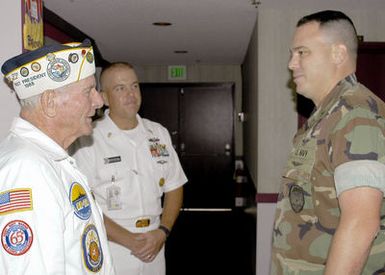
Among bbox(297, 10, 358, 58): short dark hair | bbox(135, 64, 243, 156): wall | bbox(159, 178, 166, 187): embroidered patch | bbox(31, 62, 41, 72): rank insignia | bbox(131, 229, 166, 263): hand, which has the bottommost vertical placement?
bbox(131, 229, 166, 263): hand

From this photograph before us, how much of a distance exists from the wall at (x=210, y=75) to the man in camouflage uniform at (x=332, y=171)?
530cm

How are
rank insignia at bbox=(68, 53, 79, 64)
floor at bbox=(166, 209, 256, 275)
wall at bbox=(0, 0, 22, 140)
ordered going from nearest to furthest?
rank insignia at bbox=(68, 53, 79, 64)
wall at bbox=(0, 0, 22, 140)
floor at bbox=(166, 209, 256, 275)

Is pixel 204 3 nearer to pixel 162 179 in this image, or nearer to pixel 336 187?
pixel 162 179

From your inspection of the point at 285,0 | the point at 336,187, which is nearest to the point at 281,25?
the point at 285,0

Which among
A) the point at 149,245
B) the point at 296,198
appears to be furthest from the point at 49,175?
the point at 149,245

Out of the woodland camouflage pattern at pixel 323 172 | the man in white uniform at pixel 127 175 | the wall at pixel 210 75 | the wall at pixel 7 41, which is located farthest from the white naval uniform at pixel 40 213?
the wall at pixel 210 75

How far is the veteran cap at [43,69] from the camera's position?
1338mm

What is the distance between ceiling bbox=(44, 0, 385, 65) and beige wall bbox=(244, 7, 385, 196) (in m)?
0.09

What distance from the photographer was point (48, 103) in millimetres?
1341

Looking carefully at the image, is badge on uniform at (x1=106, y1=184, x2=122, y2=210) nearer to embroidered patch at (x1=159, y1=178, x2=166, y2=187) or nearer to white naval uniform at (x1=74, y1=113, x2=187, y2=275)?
white naval uniform at (x1=74, y1=113, x2=187, y2=275)

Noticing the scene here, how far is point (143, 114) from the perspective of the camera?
7.05 meters

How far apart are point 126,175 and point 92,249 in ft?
3.15

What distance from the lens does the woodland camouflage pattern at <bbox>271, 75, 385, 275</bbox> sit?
1330 millimetres

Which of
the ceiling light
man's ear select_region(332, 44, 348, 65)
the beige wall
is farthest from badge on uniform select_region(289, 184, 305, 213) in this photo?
the ceiling light
